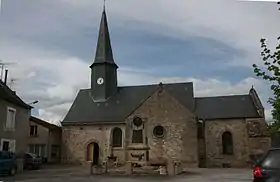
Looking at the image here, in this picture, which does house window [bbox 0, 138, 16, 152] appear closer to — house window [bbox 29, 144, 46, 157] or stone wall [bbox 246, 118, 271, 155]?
house window [bbox 29, 144, 46, 157]

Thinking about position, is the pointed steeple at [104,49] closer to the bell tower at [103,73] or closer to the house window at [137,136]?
the bell tower at [103,73]

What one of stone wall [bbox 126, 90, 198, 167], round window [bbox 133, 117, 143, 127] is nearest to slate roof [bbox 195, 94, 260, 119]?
stone wall [bbox 126, 90, 198, 167]

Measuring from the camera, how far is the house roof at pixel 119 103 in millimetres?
25625

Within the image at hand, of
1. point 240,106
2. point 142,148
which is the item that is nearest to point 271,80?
point 142,148

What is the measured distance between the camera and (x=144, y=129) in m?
22.4

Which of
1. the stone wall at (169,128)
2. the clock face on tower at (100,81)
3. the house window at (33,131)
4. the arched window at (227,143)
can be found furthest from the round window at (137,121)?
the house window at (33,131)

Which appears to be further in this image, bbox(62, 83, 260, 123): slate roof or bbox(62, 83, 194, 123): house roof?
bbox(62, 83, 194, 123): house roof

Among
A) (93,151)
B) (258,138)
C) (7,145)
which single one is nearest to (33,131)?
(93,151)

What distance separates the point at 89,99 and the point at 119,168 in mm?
12606

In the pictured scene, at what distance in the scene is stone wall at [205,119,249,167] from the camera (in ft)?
74.9

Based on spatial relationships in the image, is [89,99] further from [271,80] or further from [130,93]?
[271,80]

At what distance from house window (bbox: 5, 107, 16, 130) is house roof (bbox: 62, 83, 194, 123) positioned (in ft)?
28.8

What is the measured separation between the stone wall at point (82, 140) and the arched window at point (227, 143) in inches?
282

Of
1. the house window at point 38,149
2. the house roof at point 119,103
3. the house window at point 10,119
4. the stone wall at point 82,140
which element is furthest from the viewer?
the house roof at point 119,103
